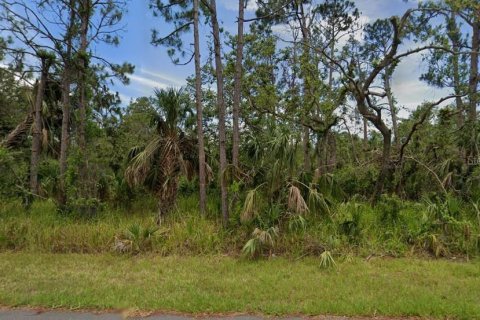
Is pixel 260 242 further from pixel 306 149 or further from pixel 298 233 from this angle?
pixel 306 149

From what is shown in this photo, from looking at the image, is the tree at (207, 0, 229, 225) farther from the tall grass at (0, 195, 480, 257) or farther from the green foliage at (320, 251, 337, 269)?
the green foliage at (320, 251, 337, 269)

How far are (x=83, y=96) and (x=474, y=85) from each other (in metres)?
11.1

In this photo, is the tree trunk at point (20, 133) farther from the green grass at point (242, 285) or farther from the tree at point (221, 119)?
the tree at point (221, 119)

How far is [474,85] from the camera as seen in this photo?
12.0 m

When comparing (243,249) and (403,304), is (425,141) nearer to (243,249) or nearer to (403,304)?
(243,249)

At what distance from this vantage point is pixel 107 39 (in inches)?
478

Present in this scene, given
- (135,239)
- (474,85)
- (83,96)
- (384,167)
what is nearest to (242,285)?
(135,239)

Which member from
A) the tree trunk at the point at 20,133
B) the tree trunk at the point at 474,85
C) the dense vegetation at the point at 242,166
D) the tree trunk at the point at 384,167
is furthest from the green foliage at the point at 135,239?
the tree trunk at the point at 474,85

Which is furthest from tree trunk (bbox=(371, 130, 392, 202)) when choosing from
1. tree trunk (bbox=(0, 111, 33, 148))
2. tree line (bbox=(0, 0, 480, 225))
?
tree trunk (bbox=(0, 111, 33, 148))

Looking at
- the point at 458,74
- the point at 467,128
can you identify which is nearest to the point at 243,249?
the point at 467,128

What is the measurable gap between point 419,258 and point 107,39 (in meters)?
10.0

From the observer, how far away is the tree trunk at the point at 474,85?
35.4 ft

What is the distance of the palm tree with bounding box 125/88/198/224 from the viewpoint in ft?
31.4

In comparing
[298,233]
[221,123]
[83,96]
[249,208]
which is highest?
[83,96]
